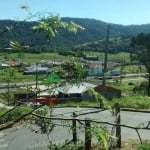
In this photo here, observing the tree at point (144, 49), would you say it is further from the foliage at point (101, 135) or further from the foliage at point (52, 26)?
the foliage at point (101, 135)

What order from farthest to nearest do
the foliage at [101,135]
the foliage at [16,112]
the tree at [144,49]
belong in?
the tree at [144,49]
the foliage at [16,112]
the foliage at [101,135]

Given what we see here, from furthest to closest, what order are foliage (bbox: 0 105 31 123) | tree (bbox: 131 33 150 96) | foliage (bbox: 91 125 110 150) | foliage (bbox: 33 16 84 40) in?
tree (bbox: 131 33 150 96)
foliage (bbox: 0 105 31 123)
foliage (bbox: 33 16 84 40)
foliage (bbox: 91 125 110 150)

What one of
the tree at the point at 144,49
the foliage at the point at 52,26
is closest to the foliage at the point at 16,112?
the foliage at the point at 52,26

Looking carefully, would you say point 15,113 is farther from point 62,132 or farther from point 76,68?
point 62,132

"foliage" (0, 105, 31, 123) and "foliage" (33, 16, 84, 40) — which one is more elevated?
"foliage" (33, 16, 84, 40)

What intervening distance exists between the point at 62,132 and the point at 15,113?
8.92 meters

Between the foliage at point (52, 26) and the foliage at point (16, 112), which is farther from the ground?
the foliage at point (52, 26)

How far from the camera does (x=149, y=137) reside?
11.9m

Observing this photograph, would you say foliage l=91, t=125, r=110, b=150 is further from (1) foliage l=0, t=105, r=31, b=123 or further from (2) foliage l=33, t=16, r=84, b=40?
(1) foliage l=0, t=105, r=31, b=123

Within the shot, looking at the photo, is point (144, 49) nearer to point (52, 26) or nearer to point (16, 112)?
point (16, 112)

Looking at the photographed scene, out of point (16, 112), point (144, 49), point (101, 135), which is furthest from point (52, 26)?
point (144, 49)

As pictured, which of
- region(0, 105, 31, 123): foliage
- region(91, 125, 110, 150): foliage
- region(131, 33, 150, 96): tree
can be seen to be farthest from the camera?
region(131, 33, 150, 96): tree

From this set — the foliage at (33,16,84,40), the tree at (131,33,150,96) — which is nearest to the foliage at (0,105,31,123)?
the foliage at (33,16,84,40)

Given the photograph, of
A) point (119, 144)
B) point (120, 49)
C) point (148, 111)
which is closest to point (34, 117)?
point (119, 144)
